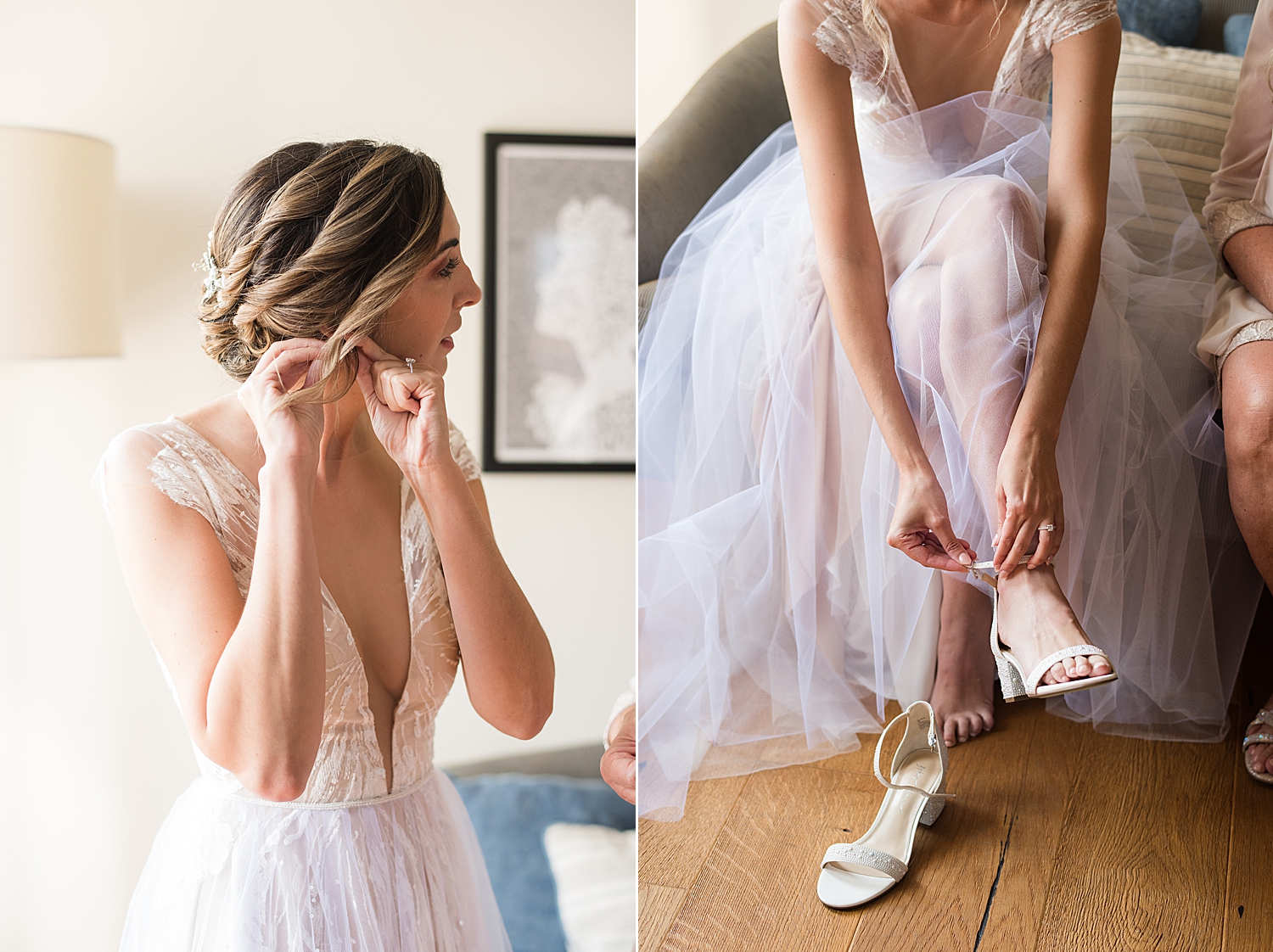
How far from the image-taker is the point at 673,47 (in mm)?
730

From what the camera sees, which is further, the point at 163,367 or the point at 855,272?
the point at 163,367

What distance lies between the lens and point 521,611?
76 centimetres

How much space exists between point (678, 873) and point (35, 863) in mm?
744

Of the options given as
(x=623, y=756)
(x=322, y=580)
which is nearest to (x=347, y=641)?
(x=322, y=580)

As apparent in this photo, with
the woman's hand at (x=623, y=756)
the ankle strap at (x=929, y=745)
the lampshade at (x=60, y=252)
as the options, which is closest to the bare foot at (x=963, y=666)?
the ankle strap at (x=929, y=745)

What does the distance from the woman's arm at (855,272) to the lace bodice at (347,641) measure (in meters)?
0.39

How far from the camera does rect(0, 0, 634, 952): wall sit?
0.87m

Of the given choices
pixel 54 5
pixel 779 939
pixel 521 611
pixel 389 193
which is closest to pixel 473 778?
pixel 521 611

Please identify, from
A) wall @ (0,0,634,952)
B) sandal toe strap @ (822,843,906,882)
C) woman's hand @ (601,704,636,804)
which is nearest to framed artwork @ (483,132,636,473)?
wall @ (0,0,634,952)

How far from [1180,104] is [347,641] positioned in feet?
2.40

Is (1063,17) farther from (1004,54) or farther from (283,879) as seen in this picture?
(283,879)

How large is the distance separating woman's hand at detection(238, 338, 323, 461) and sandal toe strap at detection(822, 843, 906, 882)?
0.47 m

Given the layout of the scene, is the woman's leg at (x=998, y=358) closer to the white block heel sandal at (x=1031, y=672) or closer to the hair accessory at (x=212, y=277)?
the white block heel sandal at (x=1031, y=672)

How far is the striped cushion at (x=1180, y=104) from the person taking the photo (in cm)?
62
